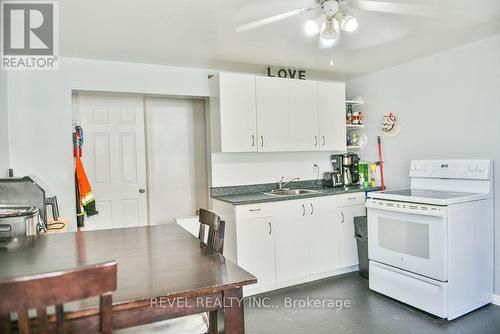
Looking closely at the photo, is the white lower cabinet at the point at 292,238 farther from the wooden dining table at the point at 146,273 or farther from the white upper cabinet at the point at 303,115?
the wooden dining table at the point at 146,273

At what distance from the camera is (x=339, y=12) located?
2.08 metres

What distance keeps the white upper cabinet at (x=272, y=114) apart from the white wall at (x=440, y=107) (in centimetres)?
121

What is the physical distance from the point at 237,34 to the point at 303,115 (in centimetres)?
132

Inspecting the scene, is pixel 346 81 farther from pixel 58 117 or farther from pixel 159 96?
pixel 58 117

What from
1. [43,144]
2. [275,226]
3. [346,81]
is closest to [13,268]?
[43,144]

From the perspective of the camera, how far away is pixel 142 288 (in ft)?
3.49

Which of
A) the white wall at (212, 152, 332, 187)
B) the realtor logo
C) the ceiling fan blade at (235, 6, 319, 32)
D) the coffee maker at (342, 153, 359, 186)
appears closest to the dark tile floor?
the white wall at (212, 152, 332, 187)

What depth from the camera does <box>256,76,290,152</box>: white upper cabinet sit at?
11.1ft

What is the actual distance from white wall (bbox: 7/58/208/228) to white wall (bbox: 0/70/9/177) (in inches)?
3.0

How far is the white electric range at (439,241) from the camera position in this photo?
2.50 m

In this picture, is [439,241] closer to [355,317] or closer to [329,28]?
[355,317]

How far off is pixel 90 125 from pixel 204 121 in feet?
3.88

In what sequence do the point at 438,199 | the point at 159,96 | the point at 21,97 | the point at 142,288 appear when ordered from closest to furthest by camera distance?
1. the point at 142,288
2. the point at 438,199
3. the point at 21,97
4. the point at 159,96

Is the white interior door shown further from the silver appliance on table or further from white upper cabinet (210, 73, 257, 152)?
the silver appliance on table
